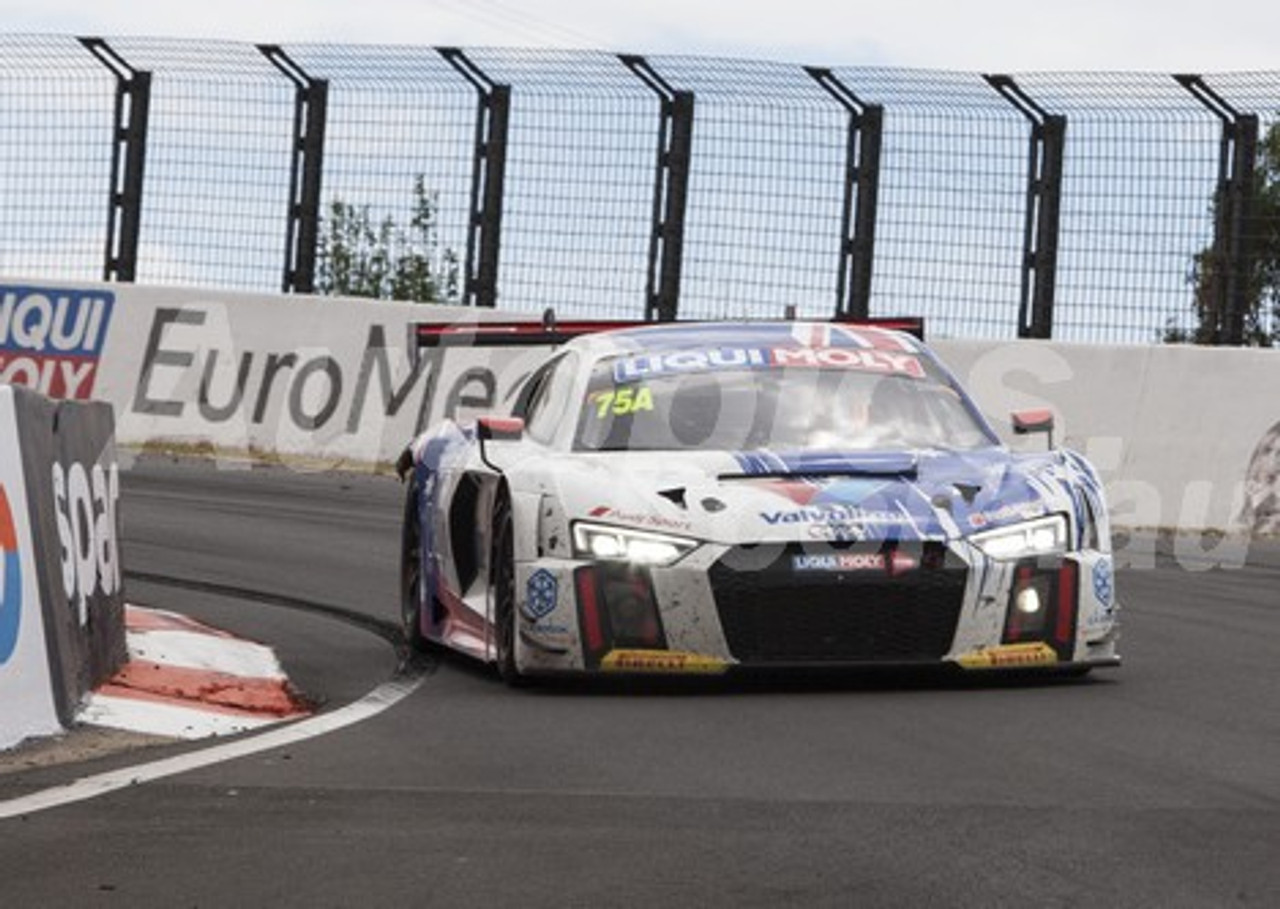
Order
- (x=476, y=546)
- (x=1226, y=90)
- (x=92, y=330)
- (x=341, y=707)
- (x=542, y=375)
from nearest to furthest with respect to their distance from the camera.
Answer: (x=341, y=707) < (x=476, y=546) < (x=542, y=375) < (x=1226, y=90) < (x=92, y=330)

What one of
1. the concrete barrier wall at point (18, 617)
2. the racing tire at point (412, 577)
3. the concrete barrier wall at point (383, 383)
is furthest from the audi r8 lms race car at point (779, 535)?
the concrete barrier wall at point (383, 383)

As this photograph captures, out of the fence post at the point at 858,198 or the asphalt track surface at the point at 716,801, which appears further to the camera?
the fence post at the point at 858,198

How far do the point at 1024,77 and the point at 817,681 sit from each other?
1194 cm

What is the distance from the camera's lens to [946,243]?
22062 mm

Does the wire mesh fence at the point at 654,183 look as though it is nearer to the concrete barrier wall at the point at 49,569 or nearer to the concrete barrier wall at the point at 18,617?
the concrete barrier wall at the point at 49,569

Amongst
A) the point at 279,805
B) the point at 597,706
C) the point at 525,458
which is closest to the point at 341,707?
the point at 597,706

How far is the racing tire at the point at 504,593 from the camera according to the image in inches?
404

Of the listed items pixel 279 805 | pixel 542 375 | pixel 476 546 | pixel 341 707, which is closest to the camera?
pixel 279 805

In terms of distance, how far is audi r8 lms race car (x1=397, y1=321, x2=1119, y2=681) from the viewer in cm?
982

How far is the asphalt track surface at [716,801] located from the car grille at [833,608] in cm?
16

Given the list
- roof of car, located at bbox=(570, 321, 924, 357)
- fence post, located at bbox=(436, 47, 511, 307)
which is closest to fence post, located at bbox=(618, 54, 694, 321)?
fence post, located at bbox=(436, 47, 511, 307)

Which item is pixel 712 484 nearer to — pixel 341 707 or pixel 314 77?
pixel 341 707

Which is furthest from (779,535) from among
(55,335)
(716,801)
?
(55,335)

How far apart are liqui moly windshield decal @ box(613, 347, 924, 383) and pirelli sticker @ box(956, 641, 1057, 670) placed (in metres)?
1.45
